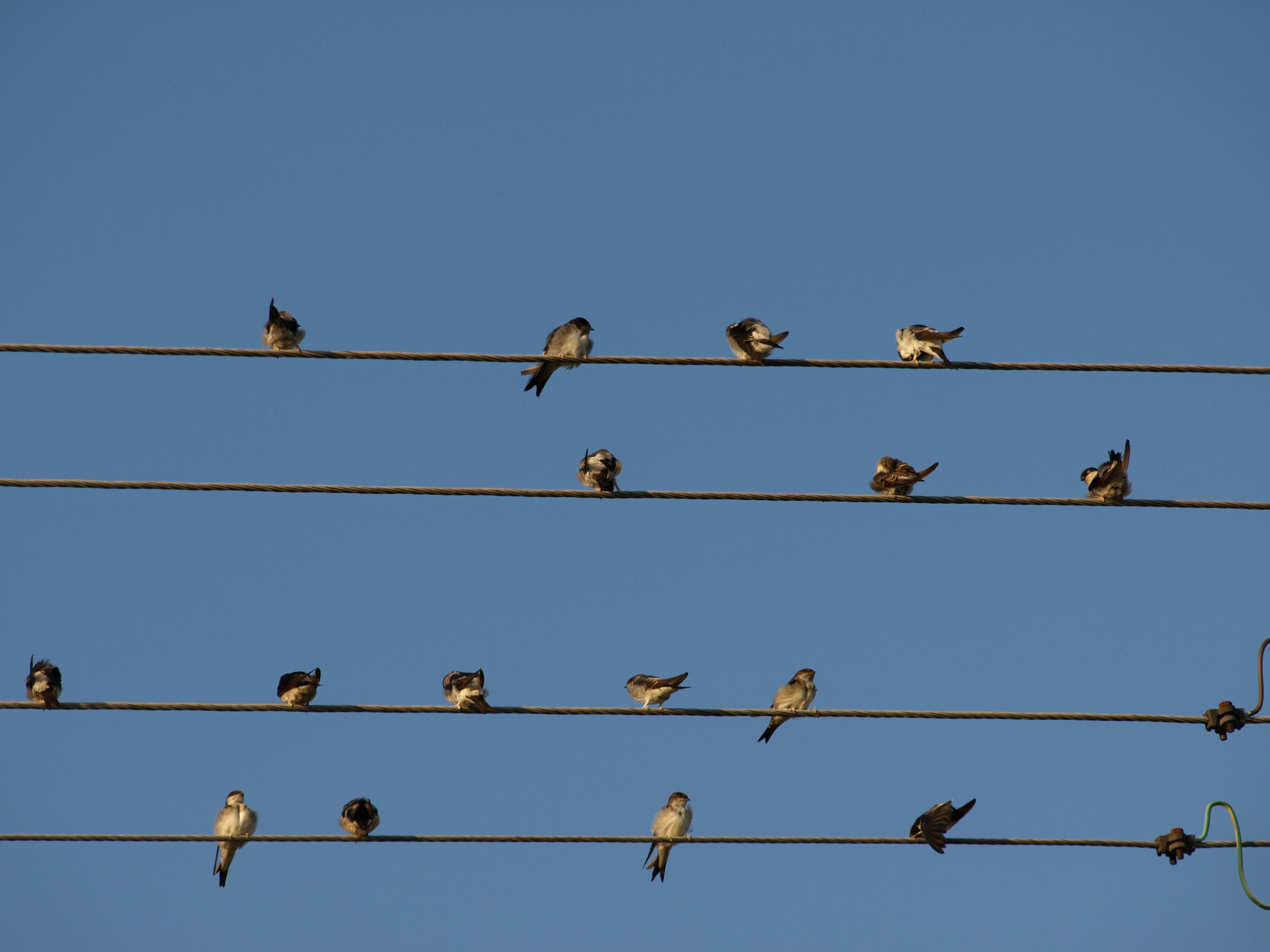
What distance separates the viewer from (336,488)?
7.49 meters

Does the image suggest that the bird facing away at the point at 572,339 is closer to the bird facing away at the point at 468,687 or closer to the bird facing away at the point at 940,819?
the bird facing away at the point at 468,687

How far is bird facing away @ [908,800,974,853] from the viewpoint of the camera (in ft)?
31.4

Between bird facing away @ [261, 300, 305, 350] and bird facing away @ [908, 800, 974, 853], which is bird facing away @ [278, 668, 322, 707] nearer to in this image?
bird facing away @ [261, 300, 305, 350]

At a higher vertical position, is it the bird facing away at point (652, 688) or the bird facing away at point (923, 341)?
the bird facing away at point (923, 341)

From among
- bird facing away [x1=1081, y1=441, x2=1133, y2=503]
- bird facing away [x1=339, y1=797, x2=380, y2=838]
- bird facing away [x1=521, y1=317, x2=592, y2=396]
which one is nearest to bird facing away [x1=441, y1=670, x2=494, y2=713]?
bird facing away [x1=339, y1=797, x2=380, y2=838]

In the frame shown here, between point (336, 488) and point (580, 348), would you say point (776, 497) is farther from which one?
point (580, 348)

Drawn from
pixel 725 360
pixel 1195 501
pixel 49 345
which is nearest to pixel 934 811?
pixel 1195 501

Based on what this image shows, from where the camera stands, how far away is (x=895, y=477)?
10.4 metres

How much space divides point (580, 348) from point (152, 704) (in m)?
5.37

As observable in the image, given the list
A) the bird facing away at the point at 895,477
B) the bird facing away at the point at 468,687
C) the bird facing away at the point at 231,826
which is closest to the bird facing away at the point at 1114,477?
the bird facing away at the point at 895,477

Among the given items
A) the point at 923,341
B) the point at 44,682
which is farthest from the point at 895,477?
the point at 44,682

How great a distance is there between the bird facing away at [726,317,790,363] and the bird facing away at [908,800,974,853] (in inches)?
142

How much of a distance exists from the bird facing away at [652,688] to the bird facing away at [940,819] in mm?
2618

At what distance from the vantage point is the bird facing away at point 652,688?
1170cm
